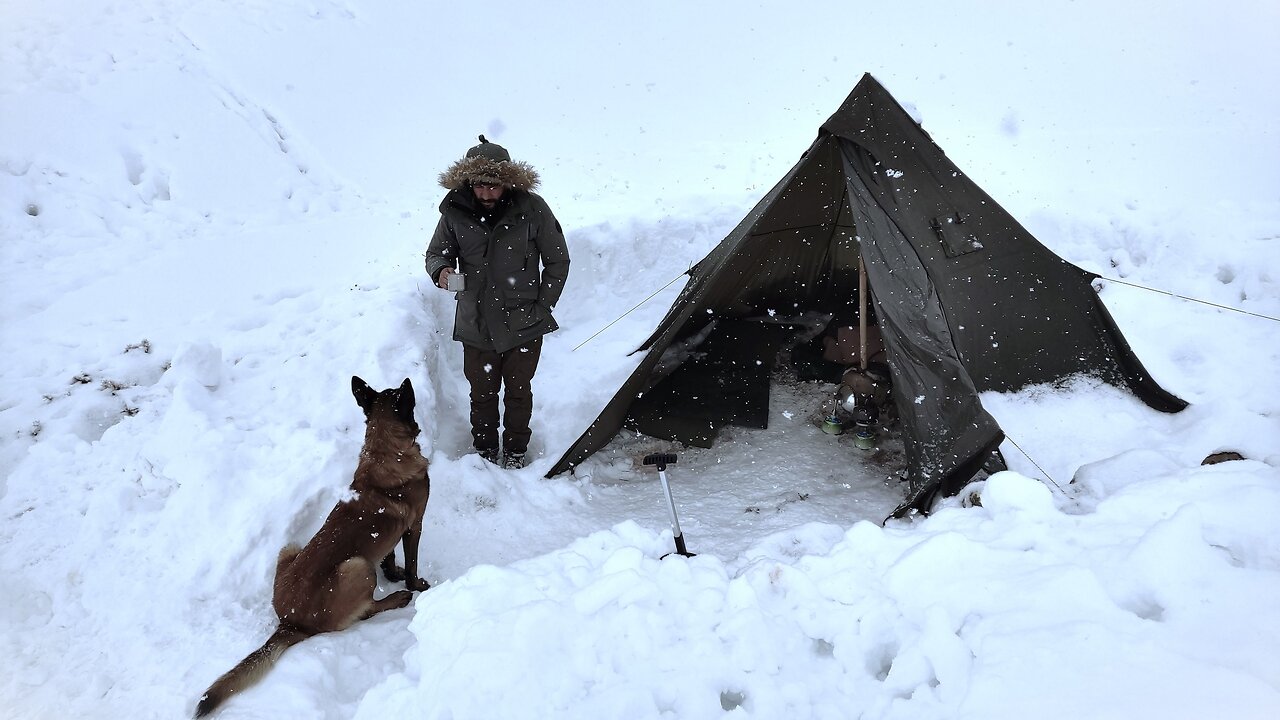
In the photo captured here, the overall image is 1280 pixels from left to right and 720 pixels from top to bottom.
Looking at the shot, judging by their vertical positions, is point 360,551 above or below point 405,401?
below

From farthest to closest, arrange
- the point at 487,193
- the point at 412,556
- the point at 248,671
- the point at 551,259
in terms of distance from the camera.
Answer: the point at 551,259 < the point at 487,193 < the point at 412,556 < the point at 248,671

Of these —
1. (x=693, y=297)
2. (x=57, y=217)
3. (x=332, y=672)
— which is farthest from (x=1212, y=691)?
→ (x=57, y=217)

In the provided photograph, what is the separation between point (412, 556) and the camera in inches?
120

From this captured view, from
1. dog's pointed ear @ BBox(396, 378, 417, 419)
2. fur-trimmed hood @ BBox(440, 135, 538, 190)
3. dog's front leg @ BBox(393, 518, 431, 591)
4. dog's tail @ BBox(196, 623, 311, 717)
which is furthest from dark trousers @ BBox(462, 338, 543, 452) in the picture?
dog's tail @ BBox(196, 623, 311, 717)

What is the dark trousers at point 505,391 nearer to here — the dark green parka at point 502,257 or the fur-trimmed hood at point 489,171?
the dark green parka at point 502,257

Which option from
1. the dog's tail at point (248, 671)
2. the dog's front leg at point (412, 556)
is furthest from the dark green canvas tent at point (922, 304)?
the dog's tail at point (248, 671)

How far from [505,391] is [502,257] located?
845 mm

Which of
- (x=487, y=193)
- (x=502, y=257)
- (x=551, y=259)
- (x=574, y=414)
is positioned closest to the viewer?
(x=487, y=193)

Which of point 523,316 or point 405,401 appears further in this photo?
point 523,316

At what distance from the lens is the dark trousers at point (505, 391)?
12.9 feet

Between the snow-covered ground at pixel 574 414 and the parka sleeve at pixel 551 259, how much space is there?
1.02 meters

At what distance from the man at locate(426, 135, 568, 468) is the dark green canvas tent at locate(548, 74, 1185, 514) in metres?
0.65

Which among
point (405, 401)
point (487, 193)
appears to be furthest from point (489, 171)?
point (405, 401)

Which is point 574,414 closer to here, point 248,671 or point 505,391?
point 505,391
